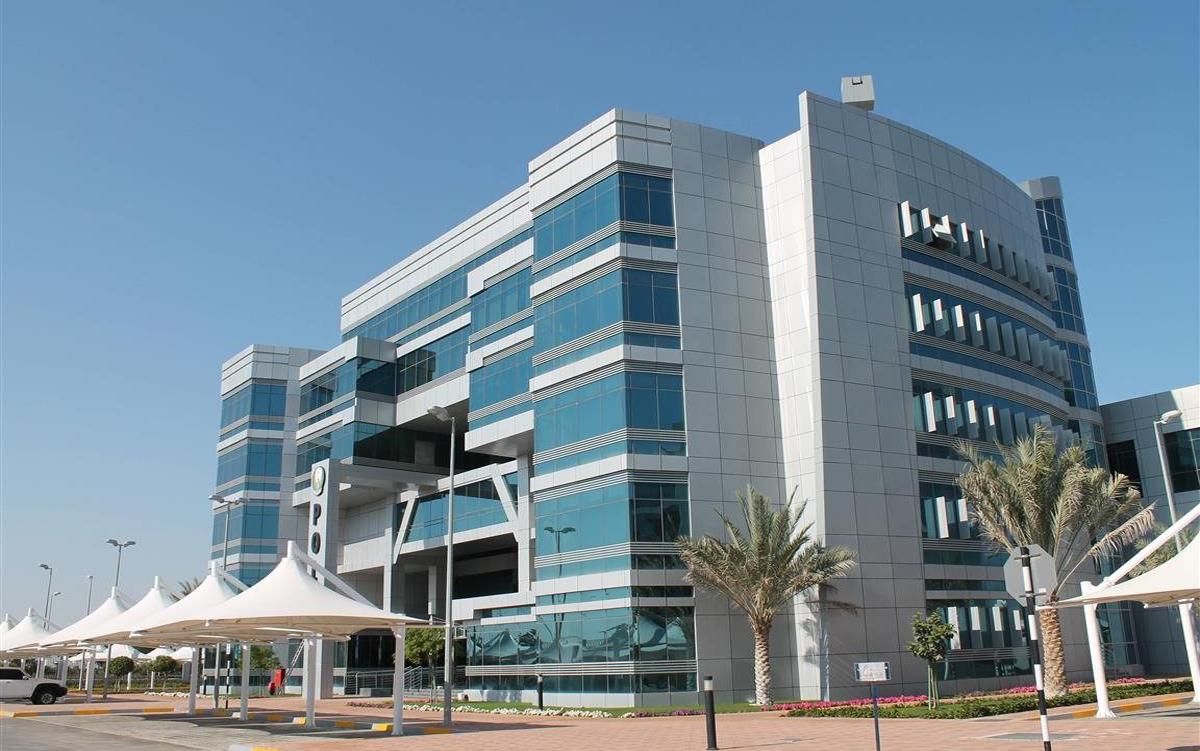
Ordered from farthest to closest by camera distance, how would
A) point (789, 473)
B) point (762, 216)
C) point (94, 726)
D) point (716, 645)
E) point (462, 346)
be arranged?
point (462, 346), point (762, 216), point (789, 473), point (716, 645), point (94, 726)

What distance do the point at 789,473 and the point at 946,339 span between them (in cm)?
1027

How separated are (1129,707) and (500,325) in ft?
105

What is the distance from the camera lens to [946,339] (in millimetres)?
44031

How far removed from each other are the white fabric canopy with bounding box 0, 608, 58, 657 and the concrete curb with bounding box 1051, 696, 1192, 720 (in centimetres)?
4865

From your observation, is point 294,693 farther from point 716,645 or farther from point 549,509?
point 716,645

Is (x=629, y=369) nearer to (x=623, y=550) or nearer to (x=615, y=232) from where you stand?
(x=615, y=232)

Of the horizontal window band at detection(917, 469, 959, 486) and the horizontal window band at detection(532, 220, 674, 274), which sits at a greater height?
the horizontal window band at detection(532, 220, 674, 274)

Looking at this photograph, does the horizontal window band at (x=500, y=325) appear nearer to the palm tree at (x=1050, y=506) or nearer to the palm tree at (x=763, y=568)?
the palm tree at (x=763, y=568)

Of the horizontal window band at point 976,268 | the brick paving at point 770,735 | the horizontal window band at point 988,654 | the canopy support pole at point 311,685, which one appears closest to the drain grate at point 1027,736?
the brick paving at point 770,735

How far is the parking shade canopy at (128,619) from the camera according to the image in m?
40.2

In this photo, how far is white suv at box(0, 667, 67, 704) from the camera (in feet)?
157

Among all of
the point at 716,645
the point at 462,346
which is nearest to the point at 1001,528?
the point at 716,645

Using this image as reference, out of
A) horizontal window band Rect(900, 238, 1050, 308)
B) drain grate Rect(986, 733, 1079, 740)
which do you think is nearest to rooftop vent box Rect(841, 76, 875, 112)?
horizontal window band Rect(900, 238, 1050, 308)

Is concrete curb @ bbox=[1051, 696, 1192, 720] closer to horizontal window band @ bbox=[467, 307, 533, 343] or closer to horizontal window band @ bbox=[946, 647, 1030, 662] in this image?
horizontal window band @ bbox=[946, 647, 1030, 662]
